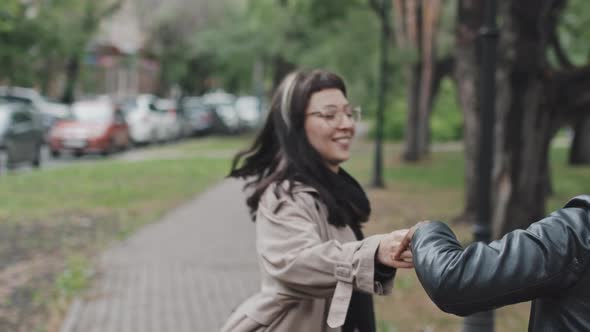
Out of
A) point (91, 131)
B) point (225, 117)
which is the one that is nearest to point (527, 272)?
point (91, 131)

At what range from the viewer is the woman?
257 cm

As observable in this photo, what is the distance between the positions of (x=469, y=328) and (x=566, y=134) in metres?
46.9

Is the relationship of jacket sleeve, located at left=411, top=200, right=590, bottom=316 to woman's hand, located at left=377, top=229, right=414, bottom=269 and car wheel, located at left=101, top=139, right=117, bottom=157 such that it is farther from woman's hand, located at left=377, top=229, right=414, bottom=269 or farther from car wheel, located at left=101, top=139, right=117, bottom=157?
car wheel, located at left=101, top=139, right=117, bottom=157

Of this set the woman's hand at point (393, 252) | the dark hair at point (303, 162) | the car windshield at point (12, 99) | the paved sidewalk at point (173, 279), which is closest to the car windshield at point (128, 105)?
the car windshield at point (12, 99)

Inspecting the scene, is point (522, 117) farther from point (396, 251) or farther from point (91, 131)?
point (91, 131)

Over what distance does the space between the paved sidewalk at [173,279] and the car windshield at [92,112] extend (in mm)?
15841

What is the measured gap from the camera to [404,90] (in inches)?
1095

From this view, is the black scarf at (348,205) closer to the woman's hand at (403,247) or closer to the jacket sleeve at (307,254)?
the jacket sleeve at (307,254)

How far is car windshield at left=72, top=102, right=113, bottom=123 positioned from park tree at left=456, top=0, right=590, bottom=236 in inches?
801

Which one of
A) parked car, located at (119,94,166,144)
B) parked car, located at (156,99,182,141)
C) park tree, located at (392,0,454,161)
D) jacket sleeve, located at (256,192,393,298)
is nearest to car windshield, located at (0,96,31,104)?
parked car, located at (119,94,166,144)

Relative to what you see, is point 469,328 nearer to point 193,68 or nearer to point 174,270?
point 174,270

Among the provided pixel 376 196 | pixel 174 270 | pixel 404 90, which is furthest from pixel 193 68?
pixel 174 270

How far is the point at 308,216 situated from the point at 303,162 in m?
0.21

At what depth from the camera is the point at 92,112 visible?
96.7 feet
